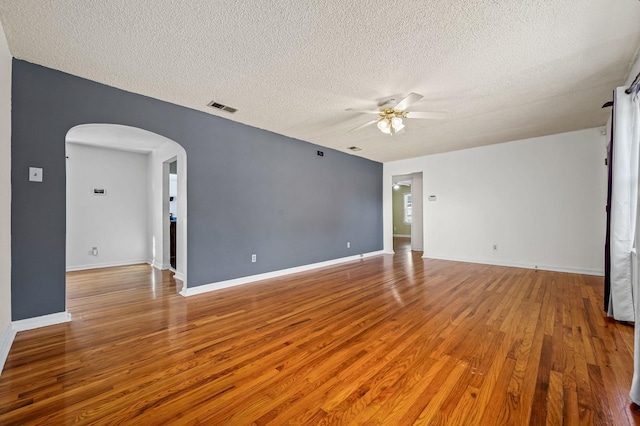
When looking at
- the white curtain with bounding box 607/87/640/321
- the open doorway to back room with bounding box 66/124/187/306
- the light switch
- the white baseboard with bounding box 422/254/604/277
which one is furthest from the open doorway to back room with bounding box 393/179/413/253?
the light switch

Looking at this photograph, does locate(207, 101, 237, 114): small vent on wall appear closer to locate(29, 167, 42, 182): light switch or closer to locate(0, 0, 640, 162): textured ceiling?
locate(0, 0, 640, 162): textured ceiling

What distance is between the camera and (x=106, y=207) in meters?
5.59

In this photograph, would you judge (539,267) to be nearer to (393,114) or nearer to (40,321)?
(393,114)

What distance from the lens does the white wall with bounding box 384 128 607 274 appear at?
459 cm

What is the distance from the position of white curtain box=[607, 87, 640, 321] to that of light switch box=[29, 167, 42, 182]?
229 inches

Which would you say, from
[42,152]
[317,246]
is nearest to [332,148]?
[317,246]

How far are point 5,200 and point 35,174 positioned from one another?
18.4 inches

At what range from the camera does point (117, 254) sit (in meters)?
5.68

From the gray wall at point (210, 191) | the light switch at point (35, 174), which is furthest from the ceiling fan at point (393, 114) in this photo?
the light switch at point (35, 174)

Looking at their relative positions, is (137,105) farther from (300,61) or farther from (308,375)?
(308,375)

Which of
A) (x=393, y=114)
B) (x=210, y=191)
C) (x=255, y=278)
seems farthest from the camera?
(x=255, y=278)

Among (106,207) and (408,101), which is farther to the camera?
(106,207)

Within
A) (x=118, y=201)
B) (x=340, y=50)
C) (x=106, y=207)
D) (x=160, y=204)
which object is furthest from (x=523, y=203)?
(x=106, y=207)

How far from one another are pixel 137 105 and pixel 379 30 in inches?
115
